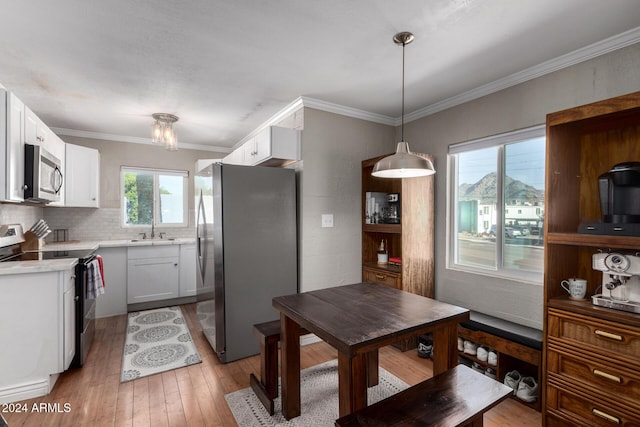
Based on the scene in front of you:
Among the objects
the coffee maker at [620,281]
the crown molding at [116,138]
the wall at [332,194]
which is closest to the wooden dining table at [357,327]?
the coffee maker at [620,281]

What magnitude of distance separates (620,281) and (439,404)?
1.29m

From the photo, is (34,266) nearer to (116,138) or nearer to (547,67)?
(116,138)

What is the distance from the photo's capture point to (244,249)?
2787 millimetres

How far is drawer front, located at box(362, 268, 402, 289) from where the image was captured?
9.77 ft

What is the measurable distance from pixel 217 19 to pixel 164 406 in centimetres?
255

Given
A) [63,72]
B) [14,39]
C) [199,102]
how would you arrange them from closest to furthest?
[14,39] < [63,72] < [199,102]

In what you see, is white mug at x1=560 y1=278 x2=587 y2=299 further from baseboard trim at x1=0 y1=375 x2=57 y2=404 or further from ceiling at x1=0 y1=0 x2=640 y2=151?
baseboard trim at x1=0 y1=375 x2=57 y2=404

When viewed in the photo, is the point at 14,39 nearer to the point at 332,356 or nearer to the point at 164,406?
the point at 164,406

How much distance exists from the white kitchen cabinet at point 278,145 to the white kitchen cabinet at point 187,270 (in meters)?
1.99

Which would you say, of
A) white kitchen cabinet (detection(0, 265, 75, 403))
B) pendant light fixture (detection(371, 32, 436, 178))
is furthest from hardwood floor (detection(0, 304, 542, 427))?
pendant light fixture (detection(371, 32, 436, 178))

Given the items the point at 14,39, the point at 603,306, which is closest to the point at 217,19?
the point at 14,39

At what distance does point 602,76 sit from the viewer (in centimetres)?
204

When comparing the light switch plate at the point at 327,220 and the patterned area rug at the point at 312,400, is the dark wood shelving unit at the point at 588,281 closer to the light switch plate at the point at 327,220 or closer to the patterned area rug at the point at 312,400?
the patterned area rug at the point at 312,400

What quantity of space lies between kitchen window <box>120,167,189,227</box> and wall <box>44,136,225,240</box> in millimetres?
95
